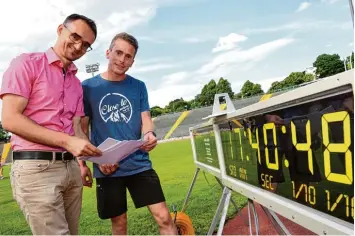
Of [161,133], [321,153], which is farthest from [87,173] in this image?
[161,133]

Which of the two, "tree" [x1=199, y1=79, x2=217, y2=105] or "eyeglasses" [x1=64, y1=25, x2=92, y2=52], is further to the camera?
"tree" [x1=199, y1=79, x2=217, y2=105]

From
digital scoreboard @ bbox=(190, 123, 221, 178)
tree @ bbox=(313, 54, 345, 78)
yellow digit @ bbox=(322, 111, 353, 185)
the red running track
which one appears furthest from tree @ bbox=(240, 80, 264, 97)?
yellow digit @ bbox=(322, 111, 353, 185)

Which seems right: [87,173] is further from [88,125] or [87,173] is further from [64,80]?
[64,80]

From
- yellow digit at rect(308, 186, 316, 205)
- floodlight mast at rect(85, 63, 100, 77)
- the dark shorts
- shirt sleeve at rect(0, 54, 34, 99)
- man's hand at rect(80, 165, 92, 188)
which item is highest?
floodlight mast at rect(85, 63, 100, 77)

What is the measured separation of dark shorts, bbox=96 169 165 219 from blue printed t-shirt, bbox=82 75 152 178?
7 cm

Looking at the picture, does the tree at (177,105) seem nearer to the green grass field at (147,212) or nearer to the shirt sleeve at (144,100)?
the green grass field at (147,212)

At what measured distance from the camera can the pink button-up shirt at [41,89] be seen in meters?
2.34

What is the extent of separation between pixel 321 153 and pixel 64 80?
1680 millimetres

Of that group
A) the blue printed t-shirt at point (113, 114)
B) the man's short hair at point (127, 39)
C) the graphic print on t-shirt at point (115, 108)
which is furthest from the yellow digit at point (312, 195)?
the man's short hair at point (127, 39)

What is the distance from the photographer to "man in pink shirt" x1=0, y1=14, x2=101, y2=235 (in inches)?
89.7

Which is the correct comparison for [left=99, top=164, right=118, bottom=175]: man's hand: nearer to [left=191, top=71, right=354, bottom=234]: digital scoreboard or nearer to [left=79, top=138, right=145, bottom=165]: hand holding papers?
[left=79, top=138, right=145, bottom=165]: hand holding papers

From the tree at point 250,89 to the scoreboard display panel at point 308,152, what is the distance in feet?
291

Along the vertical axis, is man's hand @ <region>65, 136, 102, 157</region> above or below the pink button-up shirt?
below

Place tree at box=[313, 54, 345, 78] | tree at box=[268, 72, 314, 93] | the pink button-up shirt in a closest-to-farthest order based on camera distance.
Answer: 1. the pink button-up shirt
2. tree at box=[268, 72, 314, 93]
3. tree at box=[313, 54, 345, 78]
